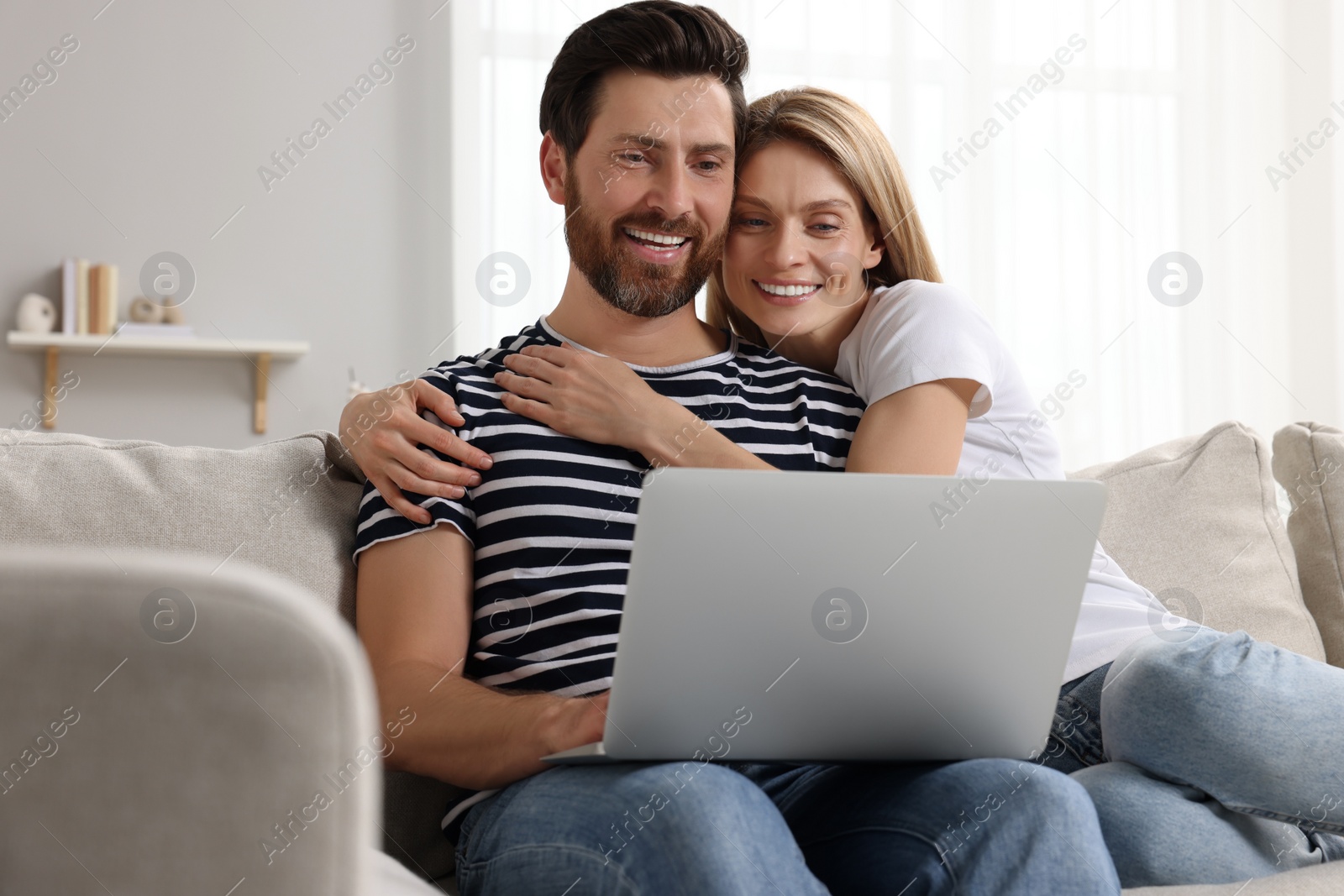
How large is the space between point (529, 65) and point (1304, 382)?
269 centimetres

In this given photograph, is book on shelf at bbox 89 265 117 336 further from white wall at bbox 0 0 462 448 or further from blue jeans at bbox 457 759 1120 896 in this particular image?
blue jeans at bbox 457 759 1120 896

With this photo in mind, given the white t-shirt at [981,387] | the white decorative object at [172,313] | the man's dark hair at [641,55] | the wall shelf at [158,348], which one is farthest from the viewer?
the white decorative object at [172,313]

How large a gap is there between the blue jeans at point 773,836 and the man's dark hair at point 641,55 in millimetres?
A: 887

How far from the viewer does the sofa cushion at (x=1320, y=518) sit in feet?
4.90

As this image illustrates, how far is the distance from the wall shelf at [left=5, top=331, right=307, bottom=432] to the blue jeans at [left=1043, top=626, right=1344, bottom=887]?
2.54 metres

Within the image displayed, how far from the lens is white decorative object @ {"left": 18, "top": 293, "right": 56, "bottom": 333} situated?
2.89 meters

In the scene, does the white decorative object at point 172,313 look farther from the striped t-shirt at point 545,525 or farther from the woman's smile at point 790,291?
the woman's smile at point 790,291

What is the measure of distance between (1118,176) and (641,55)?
8.62 feet

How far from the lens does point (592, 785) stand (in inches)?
31.2

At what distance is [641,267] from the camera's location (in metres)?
1.38

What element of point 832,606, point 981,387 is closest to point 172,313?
point 981,387

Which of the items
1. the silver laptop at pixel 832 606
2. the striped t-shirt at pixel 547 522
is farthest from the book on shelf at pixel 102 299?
the silver laptop at pixel 832 606

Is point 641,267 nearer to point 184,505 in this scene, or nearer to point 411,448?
point 411,448

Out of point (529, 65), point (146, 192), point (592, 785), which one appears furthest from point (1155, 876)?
point (146, 192)
